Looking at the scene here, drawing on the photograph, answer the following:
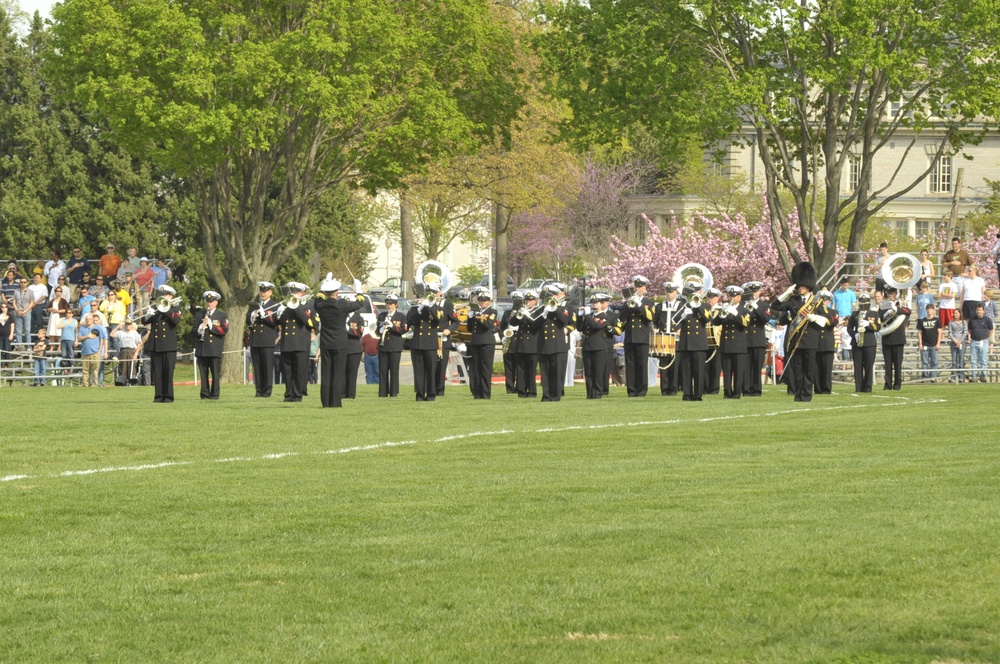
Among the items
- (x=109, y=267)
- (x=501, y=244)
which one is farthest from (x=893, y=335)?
(x=501, y=244)

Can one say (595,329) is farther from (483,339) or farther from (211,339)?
(211,339)

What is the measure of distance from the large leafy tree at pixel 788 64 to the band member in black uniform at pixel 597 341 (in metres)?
8.07

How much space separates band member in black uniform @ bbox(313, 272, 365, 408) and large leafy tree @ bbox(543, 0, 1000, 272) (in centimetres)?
1207

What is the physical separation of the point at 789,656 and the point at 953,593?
4.71 feet

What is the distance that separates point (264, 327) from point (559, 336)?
13.9 feet

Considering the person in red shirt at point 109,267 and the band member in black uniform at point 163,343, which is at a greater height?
the person in red shirt at point 109,267

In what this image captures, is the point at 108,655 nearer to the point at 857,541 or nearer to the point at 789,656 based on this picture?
the point at 789,656

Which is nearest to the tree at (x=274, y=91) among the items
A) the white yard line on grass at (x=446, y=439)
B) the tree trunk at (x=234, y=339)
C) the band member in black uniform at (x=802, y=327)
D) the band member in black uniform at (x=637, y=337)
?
the tree trunk at (x=234, y=339)

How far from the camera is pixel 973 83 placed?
3478cm

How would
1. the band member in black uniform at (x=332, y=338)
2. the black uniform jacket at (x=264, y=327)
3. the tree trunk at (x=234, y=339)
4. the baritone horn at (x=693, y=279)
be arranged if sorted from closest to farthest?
1. the band member in black uniform at (x=332, y=338)
2. the black uniform jacket at (x=264, y=327)
3. the baritone horn at (x=693, y=279)
4. the tree trunk at (x=234, y=339)

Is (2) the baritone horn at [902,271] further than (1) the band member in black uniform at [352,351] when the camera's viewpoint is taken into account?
Yes

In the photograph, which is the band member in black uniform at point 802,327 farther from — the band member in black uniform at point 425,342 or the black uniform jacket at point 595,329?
the band member in black uniform at point 425,342

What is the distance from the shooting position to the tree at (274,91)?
33.8 meters

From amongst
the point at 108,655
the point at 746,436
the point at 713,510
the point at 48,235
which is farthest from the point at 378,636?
the point at 48,235
